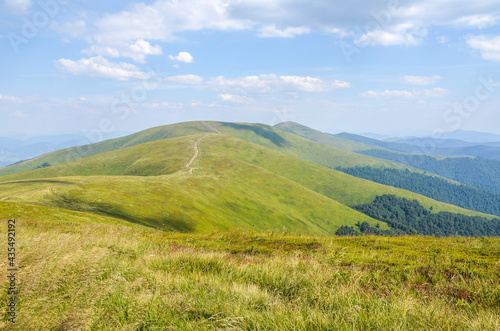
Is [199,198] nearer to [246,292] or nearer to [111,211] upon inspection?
[111,211]

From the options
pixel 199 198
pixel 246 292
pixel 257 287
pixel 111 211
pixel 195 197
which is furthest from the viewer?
pixel 199 198

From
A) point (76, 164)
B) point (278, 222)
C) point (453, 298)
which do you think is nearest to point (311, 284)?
point (453, 298)

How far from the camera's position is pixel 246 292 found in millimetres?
6258

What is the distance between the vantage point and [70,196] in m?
59.0

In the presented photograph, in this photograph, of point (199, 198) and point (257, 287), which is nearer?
point (257, 287)

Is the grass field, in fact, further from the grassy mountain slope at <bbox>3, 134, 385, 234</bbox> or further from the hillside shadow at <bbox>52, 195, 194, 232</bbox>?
the hillside shadow at <bbox>52, 195, 194, 232</bbox>

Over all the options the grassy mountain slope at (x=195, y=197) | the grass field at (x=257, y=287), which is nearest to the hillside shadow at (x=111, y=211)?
the grassy mountain slope at (x=195, y=197)

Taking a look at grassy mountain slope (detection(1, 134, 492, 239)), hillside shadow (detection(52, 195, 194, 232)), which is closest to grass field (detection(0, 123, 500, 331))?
grassy mountain slope (detection(1, 134, 492, 239))

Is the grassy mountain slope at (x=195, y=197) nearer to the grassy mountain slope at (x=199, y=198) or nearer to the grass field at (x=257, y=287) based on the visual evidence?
the grassy mountain slope at (x=199, y=198)

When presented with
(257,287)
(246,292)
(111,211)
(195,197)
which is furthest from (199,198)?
(246,292)

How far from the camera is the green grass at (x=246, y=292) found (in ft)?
16.5

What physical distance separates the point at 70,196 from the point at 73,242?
5945 cm

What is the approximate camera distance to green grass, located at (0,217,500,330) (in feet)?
16.5

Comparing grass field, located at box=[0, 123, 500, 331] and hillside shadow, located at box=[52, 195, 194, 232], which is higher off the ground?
grass field, located at box=[0, 123, 500, 331]
